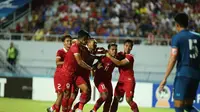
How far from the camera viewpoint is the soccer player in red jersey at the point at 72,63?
13.7 m

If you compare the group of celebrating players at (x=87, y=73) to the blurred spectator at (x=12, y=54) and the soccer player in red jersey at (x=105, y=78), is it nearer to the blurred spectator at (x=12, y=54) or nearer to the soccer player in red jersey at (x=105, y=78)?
the soccer player in red jersey at (x=105, y=78)

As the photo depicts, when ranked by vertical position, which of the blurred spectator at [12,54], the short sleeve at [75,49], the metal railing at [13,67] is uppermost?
the short sleeve at [75,49]

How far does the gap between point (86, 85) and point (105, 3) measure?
637 inches

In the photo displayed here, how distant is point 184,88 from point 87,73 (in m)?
4.95

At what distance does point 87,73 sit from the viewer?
14516mm

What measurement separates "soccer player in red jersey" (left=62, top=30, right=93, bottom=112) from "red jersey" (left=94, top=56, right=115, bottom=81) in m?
0.82

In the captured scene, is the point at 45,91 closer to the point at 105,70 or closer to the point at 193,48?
the point at 105,70

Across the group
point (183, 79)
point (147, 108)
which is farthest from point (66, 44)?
point (147, 108)

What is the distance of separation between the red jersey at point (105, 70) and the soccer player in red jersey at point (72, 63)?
0.82 m

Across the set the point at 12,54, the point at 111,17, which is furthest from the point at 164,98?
the point at 12,54

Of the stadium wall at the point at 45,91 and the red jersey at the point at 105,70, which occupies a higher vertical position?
the red jersey at the point at 105,70

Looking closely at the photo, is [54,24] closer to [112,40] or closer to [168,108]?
[112,40]

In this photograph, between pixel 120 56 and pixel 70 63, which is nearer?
pixel 70 63

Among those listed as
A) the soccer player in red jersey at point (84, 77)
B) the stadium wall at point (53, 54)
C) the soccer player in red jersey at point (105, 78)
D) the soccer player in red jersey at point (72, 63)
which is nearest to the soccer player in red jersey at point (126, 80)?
the soccer player in red jersey at point (105, 78)
